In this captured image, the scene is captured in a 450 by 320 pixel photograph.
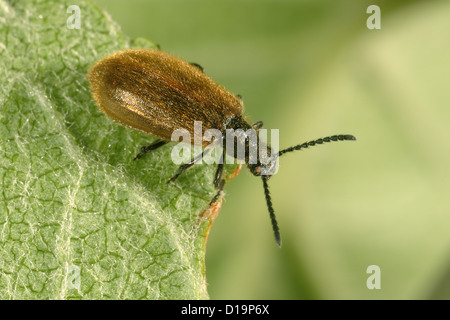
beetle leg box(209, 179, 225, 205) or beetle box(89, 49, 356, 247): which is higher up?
beetle box(89, 49, 356, 247)

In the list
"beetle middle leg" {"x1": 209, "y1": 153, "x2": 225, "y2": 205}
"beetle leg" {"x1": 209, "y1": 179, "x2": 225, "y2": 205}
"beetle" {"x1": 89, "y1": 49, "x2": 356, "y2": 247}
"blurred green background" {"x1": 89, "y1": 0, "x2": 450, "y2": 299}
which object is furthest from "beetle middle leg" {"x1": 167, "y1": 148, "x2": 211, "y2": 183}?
"blurred green background" {"x1": 89, "y1": 0, "x2": 450, "y2": 299}

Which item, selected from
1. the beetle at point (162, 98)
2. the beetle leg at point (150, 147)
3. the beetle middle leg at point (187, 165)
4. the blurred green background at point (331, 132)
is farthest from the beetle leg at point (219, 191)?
the blurred green background at point (331, 132)

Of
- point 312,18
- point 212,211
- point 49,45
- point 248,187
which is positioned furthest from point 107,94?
point 312,18

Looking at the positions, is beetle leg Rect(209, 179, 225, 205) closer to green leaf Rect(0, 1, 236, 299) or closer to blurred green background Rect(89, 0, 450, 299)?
green leaf Rect(0, 1, 236, 299)

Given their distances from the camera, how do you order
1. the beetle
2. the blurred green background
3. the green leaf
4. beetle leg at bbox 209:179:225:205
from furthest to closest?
the blurred green background
the beetle
beetle leg at bbox 209:179:225:205
the green leaf

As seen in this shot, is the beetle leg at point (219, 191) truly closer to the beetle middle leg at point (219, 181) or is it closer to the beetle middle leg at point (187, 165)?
the beetle middle leg at point (219, 181)

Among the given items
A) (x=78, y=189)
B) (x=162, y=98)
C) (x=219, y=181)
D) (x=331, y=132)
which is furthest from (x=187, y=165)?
(x=331, y=132)
